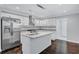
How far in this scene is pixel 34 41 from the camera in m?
1.62

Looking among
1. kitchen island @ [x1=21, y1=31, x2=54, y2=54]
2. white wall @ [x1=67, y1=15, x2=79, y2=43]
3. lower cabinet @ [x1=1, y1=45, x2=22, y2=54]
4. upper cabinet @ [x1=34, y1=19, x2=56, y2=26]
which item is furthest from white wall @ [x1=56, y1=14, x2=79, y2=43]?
lower cabinet @ [x1=1, y1=45, x2=22, y2=54]

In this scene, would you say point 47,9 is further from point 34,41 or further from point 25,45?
point 25,45

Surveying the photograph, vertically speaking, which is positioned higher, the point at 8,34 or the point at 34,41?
the point at 8,34

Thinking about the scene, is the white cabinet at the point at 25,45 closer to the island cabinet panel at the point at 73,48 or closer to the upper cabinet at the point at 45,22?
the upper cabinet at the point at 45,22

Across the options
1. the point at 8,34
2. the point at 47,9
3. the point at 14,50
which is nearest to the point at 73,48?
the point at 47,9

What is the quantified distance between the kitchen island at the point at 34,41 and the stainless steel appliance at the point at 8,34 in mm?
142

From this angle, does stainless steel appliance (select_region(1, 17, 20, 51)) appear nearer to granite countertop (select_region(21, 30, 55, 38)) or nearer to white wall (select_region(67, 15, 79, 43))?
granite countertop (select_region(21, 30, 55, 38))

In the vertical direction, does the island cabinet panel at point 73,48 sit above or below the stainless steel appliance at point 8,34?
below

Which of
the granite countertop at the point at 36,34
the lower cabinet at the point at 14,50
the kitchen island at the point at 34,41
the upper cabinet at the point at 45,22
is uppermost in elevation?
the upper cabinet at the point at 45,22

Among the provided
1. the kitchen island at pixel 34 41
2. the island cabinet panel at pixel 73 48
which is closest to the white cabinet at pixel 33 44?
the kitchen island at pixel 34 41

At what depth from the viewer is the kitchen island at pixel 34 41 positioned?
1603mm

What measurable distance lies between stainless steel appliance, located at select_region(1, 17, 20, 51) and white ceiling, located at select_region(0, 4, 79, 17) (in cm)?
24

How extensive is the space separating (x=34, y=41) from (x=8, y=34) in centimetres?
54

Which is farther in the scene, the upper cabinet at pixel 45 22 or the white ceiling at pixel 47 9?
the upper cabinet at pixel 45 22
